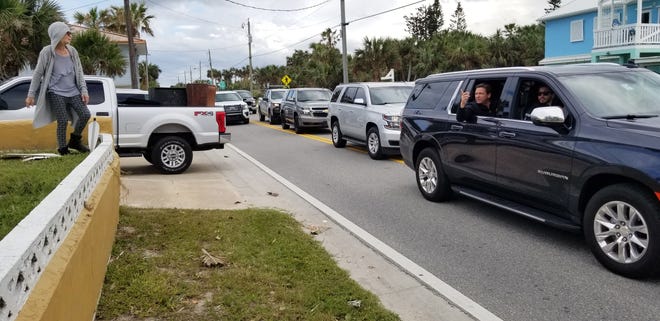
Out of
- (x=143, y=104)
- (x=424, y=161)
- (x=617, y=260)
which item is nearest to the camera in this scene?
(x=617, y=260)

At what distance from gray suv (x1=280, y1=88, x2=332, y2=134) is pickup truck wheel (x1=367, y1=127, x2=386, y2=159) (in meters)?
7.12

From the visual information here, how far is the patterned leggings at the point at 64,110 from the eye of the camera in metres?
6.75

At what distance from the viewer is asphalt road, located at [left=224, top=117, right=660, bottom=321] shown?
4.25 metres

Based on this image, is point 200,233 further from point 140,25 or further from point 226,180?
point 140,25

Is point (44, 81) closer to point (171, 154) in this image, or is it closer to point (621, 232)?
point (171, 154)

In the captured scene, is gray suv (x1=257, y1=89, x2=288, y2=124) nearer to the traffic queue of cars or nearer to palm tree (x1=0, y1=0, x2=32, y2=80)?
palm tree (x1=0, y1=0, x2=32, y2=80)

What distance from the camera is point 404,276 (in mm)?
4965

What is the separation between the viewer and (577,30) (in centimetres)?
3353

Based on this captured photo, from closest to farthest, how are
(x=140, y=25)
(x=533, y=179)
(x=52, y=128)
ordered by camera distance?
1. (x=533, y=179)
2. (x=52, y=128)
3. (x=140, y=25)

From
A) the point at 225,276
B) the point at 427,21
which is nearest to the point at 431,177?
the point at 225,276

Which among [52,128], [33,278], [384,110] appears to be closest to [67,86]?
[52,128]

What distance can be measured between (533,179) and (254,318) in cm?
331

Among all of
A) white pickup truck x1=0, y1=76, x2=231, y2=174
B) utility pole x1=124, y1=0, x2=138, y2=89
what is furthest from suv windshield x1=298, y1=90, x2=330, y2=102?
white pickup truck x1=0, y1=76, x2=231, y2=174

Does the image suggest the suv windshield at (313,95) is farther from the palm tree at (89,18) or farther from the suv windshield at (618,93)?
the palm tree at (89,18)
